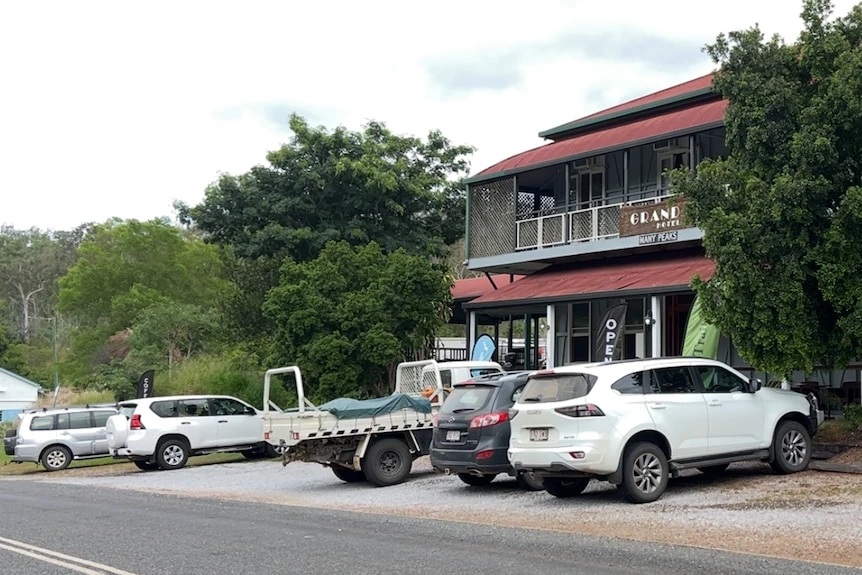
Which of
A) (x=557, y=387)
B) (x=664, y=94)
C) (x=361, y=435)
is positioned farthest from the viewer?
(x=664, y=94)

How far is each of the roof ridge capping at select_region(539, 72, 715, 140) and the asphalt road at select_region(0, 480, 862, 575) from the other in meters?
14.7

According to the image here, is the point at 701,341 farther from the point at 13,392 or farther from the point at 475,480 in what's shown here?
the point at 13,392

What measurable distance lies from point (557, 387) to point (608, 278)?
1009cm

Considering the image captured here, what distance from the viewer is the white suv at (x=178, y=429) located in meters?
21.9

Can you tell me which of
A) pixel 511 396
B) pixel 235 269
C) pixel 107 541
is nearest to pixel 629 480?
pixel 511 396

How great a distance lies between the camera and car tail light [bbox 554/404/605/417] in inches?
469

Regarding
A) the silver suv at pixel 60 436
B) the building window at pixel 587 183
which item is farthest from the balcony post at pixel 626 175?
the silver suv at pixel 60 436

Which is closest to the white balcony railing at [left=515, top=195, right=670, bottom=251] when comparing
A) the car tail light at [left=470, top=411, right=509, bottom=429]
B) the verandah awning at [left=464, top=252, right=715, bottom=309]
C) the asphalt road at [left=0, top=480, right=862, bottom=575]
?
the verandah awning at [left=464, top=252, right=715, bottom=309]

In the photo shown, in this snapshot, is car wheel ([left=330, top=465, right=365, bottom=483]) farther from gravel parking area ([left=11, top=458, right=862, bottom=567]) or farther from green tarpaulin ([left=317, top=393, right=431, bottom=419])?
green tarpaulin ([left=317, top=393, right=431, bottom=419])

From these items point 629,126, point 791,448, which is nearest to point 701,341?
point 791,448

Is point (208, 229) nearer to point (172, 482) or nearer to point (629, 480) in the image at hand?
point (172, 482)

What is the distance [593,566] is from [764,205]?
800 cm

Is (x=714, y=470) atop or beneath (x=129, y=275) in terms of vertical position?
beneath

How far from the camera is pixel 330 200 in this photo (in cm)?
3212
